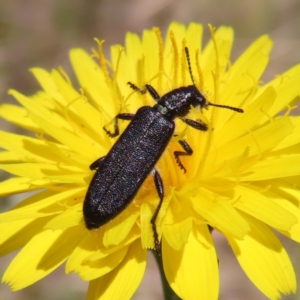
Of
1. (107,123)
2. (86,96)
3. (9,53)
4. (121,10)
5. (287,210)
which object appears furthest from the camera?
(121,10)

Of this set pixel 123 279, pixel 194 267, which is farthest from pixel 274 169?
pixel 123 279

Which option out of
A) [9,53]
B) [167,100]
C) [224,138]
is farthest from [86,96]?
[9,53]

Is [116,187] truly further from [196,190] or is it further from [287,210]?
[287,210]

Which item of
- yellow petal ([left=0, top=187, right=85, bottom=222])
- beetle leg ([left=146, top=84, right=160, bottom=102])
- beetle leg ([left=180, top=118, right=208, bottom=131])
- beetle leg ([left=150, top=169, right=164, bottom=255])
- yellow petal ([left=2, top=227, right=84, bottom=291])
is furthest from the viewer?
beetle leg ([left=146, top=84, right=160, bottom=102])

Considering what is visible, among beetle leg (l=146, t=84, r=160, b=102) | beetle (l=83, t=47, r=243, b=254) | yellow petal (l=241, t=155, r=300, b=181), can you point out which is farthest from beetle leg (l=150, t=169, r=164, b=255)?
beetle leg (l=146, t=84, r=160, b=102)

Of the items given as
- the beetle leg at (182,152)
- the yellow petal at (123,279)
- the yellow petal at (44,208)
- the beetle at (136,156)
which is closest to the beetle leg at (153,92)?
the beetle at (136,156)

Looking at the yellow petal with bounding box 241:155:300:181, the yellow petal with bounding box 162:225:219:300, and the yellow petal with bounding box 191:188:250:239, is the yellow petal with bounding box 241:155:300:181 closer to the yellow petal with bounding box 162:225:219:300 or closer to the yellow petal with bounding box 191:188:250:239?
the yellow petal with bounding box 191:188:250:239

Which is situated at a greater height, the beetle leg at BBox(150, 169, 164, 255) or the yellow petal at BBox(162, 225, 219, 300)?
the beetle leg at BBox(150, 169, 164, 255)
